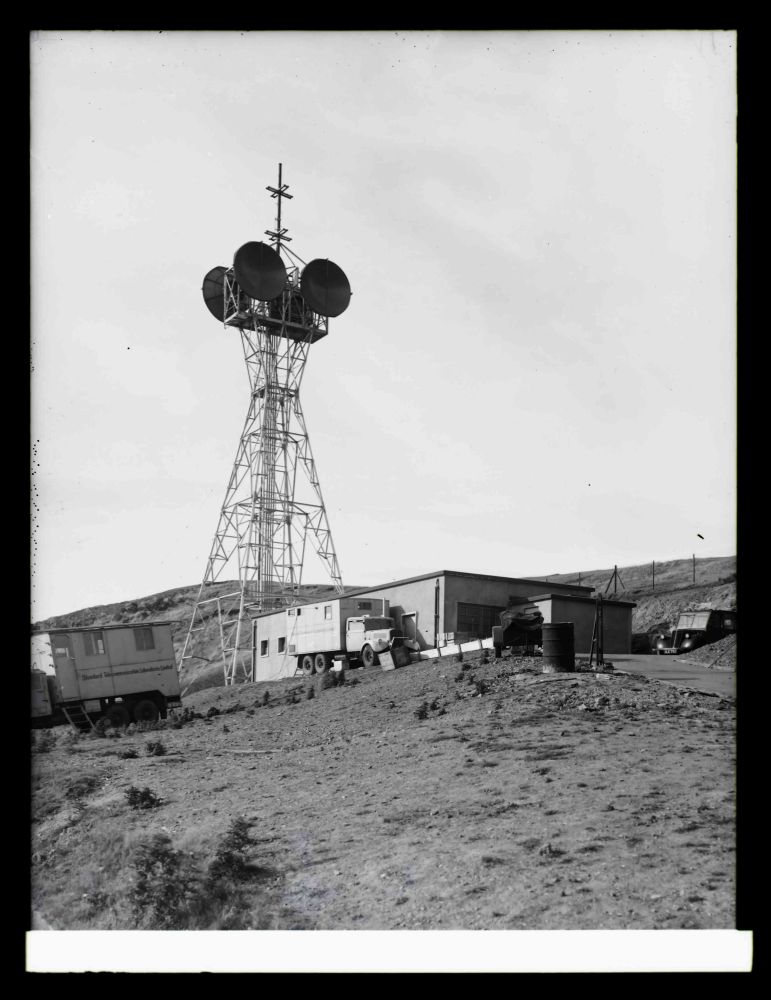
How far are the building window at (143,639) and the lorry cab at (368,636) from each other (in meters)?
7.91

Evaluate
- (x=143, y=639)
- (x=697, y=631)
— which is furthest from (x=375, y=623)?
(x=697, y=631)

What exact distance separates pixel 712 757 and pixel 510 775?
9.11 ft

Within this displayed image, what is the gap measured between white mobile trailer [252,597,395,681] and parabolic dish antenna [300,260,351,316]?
12755 millimetres

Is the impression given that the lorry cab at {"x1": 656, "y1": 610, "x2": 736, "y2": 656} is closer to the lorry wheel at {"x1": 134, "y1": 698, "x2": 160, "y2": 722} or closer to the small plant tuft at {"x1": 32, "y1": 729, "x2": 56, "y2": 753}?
the lorry wheel at {"x1": 134, "y1": 698, "x2": 160, "y2": 722}

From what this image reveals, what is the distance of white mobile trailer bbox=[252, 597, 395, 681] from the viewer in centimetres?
2969

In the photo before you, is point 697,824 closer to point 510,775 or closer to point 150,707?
point 510,775

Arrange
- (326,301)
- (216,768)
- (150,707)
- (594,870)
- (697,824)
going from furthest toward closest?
(326,301) < (150,707) < (216,768) < (697,824) < (594,870)

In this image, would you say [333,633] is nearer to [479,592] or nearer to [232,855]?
[479,592]

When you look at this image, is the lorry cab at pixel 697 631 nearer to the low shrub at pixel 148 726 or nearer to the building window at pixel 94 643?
the low shrub at pixel 148 726

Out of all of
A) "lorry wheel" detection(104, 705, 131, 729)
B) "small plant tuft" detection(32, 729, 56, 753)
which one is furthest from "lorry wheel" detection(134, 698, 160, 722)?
"small plant tuft" detection(32, 729, 56, 753)

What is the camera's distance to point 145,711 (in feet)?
76.9
